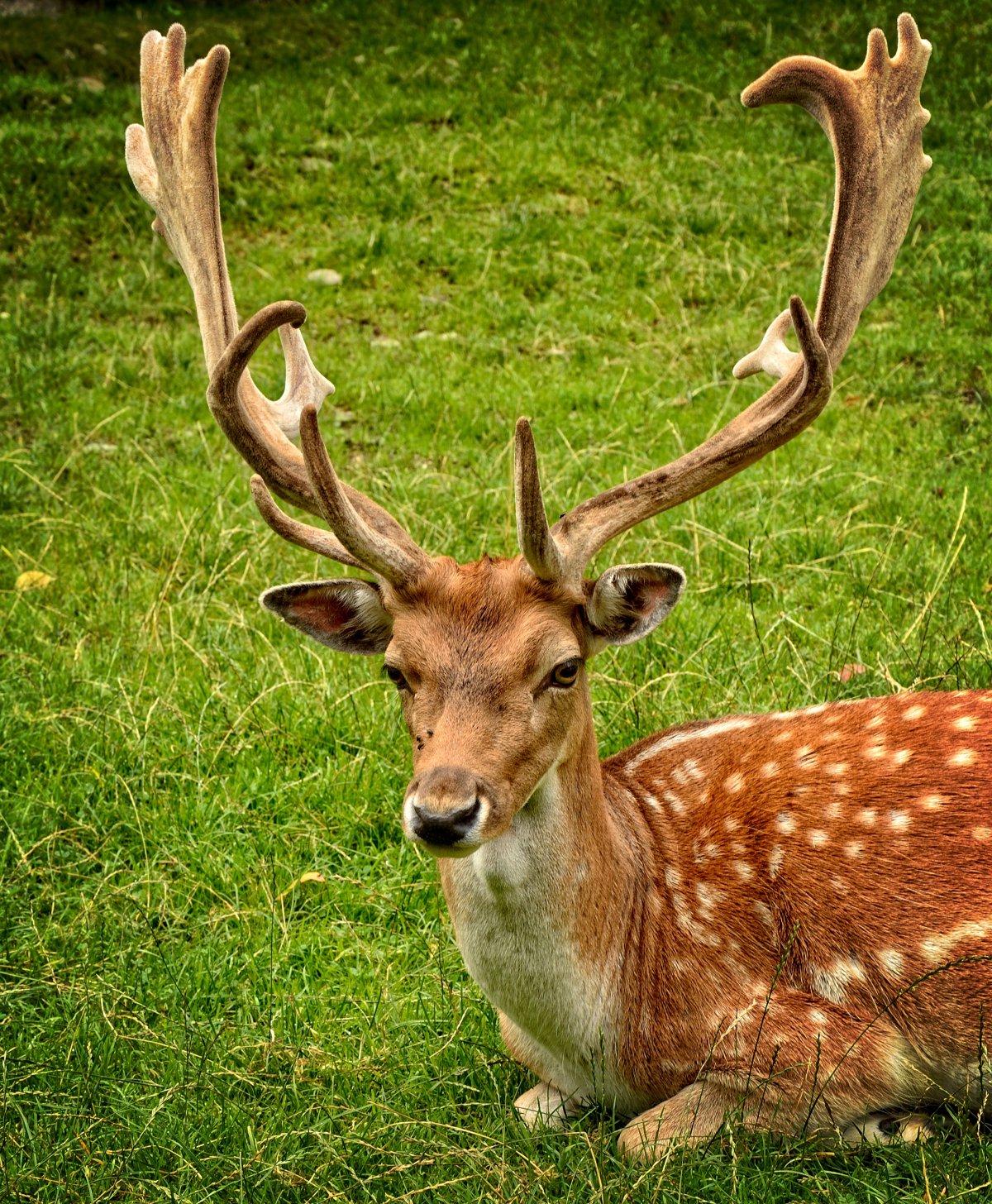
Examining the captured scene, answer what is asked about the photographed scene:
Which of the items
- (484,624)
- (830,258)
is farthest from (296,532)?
(830,258)

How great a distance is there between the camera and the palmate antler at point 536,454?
3.40 metres

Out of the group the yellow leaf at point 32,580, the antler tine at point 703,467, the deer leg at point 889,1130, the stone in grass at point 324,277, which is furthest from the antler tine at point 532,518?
the stone in grass at point 324,277

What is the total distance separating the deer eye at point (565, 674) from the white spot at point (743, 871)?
29.9 inches

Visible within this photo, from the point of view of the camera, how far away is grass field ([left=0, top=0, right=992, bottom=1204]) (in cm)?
372

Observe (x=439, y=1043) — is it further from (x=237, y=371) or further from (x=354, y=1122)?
(x=237, y=371)

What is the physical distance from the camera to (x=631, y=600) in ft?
11.7

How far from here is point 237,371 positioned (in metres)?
3.49

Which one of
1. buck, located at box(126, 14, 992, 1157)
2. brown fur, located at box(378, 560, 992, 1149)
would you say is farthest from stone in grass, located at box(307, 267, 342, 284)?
brown fur, located at box(378, 560, 992, 1149)

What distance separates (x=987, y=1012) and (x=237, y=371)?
2.41 metres

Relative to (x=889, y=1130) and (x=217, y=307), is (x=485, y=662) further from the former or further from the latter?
(x=889, y=1130)

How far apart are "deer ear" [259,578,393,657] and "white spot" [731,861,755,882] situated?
3.62 ft

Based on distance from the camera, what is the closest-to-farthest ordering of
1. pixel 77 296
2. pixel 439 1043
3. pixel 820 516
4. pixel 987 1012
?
pixel 987 1012
pixel 439 1043
pixel 820 516
pixel 77 296

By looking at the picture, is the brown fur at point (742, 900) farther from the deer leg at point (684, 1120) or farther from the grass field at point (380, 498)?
the grass field at point (380, 498)

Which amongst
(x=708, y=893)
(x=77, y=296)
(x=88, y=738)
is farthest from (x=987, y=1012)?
(x=77, y=296)
